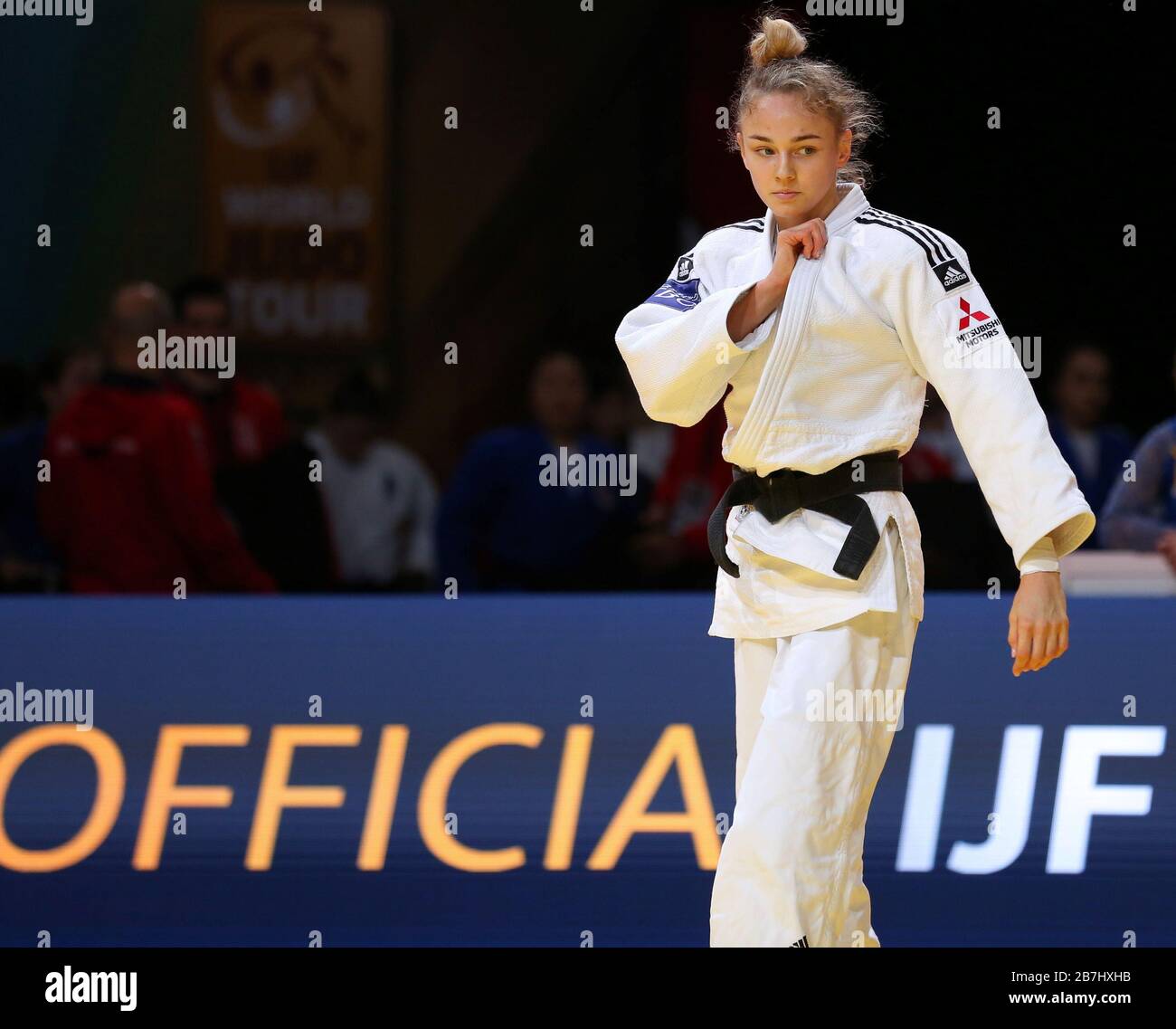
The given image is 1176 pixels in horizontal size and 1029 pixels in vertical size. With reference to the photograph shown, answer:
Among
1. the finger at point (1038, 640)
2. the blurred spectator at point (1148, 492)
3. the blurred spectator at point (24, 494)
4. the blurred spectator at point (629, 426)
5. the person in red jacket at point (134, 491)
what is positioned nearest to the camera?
the finger at point (1038, 640)

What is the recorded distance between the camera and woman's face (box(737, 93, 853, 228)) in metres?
2.91

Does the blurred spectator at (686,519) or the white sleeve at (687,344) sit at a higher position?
the white sleeve at (687,344)

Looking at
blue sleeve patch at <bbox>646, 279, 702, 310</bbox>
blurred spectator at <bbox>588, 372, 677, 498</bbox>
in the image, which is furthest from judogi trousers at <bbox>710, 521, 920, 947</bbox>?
blurred spectator at <bbox>588, 372, 677, 498</bbox>

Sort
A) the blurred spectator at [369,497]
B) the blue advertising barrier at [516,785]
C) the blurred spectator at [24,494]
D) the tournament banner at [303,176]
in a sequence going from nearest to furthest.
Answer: the blue advertising barrier at [516,785], the blurred spectator at [24,494], the blurred spectator at [369,497], the tournament banner at [303,176]

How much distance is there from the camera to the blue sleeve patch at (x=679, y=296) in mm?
3029

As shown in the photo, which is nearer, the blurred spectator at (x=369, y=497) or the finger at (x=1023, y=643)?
the finger at (x=1023, y=643)

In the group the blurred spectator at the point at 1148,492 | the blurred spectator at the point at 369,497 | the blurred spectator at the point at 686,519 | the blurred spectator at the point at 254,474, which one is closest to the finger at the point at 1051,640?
the blurred spectator at the point at 1148,492

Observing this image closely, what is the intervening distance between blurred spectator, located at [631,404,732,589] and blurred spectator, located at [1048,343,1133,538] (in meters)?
1.21

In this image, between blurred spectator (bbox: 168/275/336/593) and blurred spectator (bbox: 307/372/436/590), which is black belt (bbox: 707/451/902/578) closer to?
blurred spectator (bbox: 168/275/336/593)

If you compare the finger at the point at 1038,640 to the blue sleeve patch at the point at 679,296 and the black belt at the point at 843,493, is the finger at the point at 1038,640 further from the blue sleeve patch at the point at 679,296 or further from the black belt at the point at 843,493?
the blue sleeve patch at the point at 679,296

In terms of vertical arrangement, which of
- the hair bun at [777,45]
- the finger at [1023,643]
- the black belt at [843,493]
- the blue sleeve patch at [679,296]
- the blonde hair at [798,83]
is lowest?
the finger at [1023,643]

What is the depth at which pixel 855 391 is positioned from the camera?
299 centimetres

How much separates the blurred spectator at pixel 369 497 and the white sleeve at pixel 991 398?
A: 3660mm
